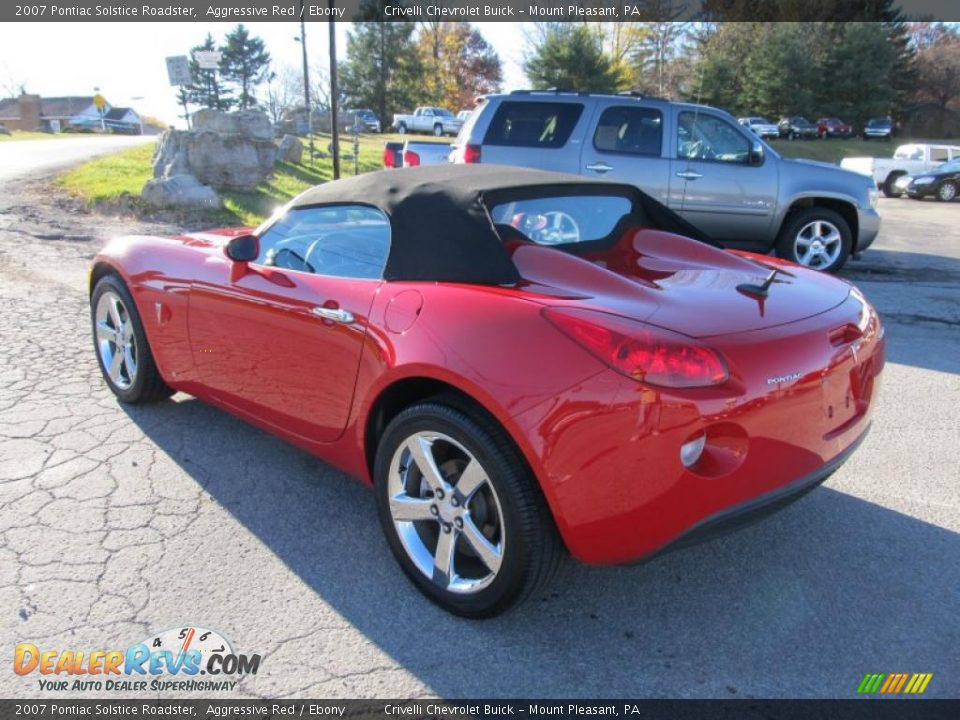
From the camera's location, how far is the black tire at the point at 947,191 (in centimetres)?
2022

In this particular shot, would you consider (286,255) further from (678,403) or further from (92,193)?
(92,193)

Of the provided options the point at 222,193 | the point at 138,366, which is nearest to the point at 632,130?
the point at 138,366

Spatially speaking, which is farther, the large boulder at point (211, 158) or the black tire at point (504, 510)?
the large boulder at point (211, 158)

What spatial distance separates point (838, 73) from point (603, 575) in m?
58.5

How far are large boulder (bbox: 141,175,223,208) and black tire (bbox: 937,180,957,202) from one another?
20.0 metres

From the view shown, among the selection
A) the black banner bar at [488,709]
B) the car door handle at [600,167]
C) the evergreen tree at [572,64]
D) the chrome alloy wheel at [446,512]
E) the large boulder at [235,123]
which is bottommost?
the black banner bar at [488,709]

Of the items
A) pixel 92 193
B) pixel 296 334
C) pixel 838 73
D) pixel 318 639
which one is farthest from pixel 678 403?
pixel 838 73

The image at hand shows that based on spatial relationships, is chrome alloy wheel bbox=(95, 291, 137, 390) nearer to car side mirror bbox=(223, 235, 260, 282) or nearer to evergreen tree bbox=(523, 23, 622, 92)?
car side mirror bbox=(223, 235, 260, 282)

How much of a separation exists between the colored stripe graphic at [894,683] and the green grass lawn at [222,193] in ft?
34.2

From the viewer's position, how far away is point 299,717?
6.61ft

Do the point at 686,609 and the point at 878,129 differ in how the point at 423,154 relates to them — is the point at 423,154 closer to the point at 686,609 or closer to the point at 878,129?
the point at 686,609

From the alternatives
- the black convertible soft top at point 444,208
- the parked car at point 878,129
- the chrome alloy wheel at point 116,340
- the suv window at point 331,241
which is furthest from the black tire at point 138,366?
the parked car at point 878,129

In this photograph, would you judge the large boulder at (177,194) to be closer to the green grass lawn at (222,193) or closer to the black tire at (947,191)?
the green grass lawn at (222,193)

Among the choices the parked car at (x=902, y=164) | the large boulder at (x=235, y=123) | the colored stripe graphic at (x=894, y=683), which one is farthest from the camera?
the parked car at (x=902, y=164)
